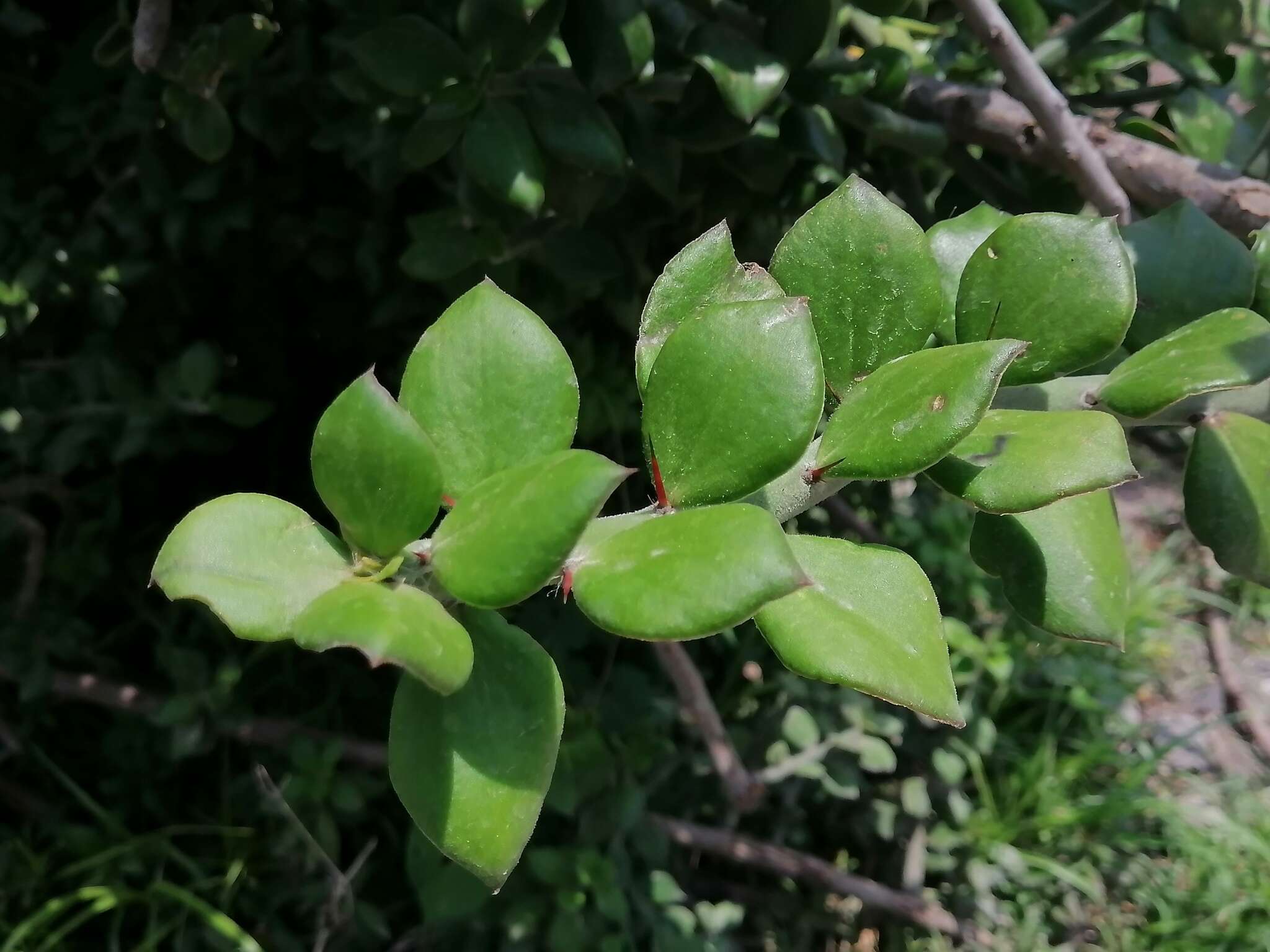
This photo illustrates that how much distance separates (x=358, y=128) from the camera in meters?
0.86

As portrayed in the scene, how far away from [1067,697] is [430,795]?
1.50m

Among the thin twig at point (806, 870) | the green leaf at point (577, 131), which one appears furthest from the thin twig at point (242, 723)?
the green leaf at point (577, 131)

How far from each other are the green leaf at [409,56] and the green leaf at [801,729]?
0.84 meters

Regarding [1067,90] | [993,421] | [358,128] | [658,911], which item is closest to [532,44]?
[358,128]

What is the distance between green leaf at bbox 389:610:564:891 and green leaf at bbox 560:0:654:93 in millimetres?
421

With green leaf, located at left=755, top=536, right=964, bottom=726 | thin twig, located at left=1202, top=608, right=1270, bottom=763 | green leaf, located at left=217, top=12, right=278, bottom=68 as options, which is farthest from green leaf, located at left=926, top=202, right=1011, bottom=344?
thin twig, located at left=1202, top=608, right=1270, bottom=763

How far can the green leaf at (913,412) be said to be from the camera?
326mm

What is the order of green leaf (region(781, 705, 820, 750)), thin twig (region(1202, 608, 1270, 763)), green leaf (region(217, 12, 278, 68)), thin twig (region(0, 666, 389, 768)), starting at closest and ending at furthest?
1. green leaf (region(217, 12, 278, 68))
2. thin twig (region(0, 666, 389, 768))
3. green leaf (region(781, 705, 820, 750))
4. thin twig (region(1202, 608, 1270, 763))

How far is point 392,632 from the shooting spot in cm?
28

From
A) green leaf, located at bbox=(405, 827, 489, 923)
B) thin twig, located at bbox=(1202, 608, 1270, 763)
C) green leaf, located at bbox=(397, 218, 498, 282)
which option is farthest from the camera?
thin twig, located at bbox=(1202, 608, 1270, 763)

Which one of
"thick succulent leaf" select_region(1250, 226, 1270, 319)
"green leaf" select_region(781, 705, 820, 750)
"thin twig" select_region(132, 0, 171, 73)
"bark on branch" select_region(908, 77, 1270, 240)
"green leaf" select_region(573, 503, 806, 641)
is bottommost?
"green leaf" select_region(781, 705, 820, 750)

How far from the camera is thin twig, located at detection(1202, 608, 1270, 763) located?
5.79ft

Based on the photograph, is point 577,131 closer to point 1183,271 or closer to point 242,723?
point 1183,271

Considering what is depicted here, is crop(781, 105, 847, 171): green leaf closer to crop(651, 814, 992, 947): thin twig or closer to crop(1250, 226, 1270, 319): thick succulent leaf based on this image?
crop(1250, 226, 1270, 319): thick succulent leaf
